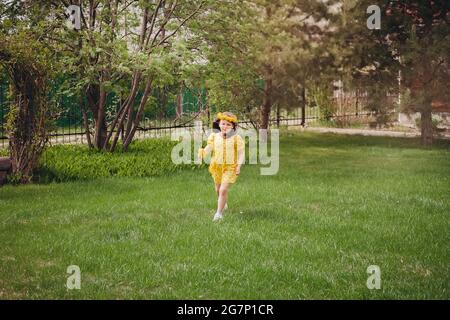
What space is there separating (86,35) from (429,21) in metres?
8.51

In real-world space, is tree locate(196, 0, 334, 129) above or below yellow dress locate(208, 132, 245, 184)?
above

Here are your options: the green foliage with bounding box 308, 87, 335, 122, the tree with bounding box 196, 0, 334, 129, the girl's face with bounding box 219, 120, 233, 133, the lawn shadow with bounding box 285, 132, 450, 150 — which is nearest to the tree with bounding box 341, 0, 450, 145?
the lawn shadow with bounding box 285, 132, 450, 150

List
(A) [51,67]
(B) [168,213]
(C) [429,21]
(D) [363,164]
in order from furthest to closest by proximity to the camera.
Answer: (C) [429,21] < (D) [363,164] < (A) [51,67] < (B) [168,213]

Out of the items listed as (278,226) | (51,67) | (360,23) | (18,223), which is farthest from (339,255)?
(360,23)

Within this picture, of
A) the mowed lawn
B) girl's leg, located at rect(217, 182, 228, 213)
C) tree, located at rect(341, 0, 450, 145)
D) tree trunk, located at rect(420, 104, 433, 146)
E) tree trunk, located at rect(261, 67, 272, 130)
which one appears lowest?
the mowed lawn

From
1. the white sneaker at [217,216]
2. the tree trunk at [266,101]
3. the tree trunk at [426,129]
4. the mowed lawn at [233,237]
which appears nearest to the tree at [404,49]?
the tree trunk at [426,129]

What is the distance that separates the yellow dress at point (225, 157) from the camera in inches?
302

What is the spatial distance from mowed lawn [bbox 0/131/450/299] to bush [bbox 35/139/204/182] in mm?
516

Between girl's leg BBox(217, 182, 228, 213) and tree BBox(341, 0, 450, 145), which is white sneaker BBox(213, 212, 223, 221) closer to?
girl's leg BBox(217, 182, 228, 213)

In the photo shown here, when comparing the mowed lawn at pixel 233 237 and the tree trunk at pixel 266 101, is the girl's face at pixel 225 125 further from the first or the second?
the tree trunk at pixel 266 101

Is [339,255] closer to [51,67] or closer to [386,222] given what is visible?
[386,222]

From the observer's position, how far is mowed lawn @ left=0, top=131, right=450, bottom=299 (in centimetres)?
514
